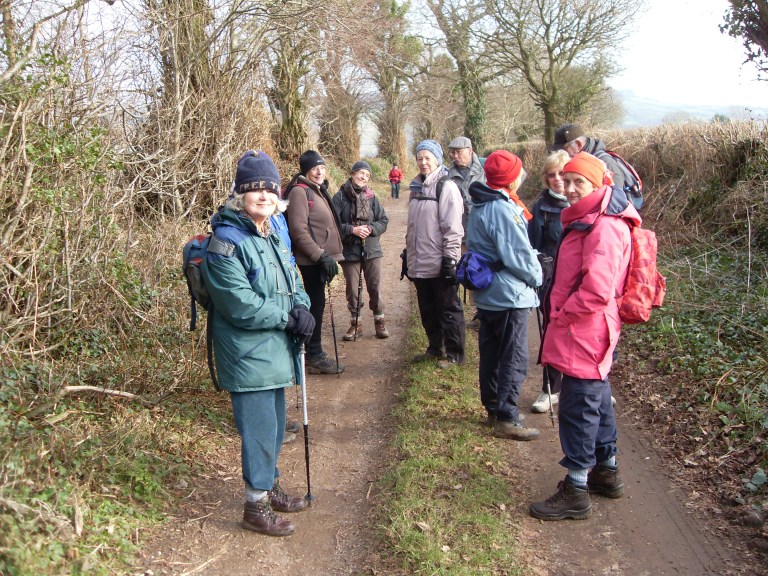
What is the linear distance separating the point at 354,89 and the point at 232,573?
2829cm

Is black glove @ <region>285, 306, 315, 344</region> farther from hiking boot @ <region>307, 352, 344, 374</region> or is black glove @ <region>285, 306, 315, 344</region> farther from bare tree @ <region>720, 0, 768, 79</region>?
bare tree @ <region>720, 0, 768, 79</region>

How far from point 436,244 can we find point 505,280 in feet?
4.86

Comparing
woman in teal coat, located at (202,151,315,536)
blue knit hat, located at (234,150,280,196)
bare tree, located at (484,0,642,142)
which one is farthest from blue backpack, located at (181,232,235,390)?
bare tree, located at (484,0,642,142)

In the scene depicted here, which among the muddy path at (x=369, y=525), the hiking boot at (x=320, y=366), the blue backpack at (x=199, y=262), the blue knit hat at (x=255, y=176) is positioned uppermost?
Answer: the blue knit hat at (x=255, y=176)

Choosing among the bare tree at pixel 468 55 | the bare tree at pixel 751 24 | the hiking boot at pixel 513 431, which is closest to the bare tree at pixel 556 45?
the bare tree at pixel 468 55

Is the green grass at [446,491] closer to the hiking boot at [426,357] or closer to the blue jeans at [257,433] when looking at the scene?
the hiking boot at [426,357]

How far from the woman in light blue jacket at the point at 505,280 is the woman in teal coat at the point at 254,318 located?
5.72ft

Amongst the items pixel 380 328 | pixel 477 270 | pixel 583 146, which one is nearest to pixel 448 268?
pixel 477 270

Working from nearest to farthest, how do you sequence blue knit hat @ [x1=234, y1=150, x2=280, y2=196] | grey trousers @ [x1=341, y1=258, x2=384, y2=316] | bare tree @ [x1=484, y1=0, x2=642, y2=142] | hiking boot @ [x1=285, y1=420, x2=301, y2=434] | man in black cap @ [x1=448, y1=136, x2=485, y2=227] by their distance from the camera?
blue knit hat @ [x1=234, y1=150, x2=280, y2=196]
hiking boot @ [x1=285, y1=420, x2=301, y2=434]
man in black cap @ [x1=448, y1=136, x2=485, y2=227]
grey trousers @ [x1=341, y1=258, x2=384, y2=316]
bare tree @ [x1=484, y1=0, x2=642, y2=142]

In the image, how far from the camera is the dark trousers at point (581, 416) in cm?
387

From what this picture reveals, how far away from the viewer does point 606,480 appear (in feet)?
13.9

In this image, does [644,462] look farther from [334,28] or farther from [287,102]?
[287,102]

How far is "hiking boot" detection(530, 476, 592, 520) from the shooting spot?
3990 millimetres

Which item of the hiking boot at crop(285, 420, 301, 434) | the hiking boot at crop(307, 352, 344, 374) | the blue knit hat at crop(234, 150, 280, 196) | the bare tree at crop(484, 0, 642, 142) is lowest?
the hiking boot at crop(285, 420, 301, 434)
